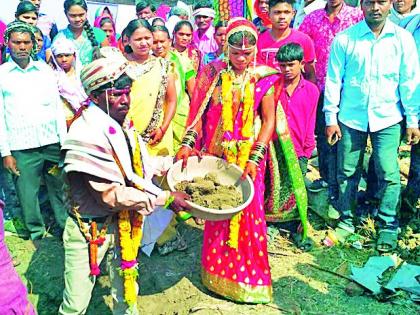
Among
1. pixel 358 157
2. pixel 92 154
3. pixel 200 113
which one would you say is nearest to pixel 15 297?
pixel 92 154

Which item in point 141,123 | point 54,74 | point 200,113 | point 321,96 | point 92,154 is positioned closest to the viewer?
point 92,154

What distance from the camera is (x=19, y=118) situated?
14.1ft

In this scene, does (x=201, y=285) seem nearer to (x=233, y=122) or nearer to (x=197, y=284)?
(x=197, y=284)

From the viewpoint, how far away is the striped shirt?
4.25 metres

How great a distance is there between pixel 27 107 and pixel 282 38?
2345mm

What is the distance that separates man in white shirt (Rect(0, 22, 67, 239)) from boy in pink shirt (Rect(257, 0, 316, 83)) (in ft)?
6.24

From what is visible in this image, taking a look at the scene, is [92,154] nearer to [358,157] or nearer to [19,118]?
[19,118]

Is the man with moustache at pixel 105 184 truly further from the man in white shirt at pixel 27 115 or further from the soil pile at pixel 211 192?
the man in white shirt at pixel 27 115

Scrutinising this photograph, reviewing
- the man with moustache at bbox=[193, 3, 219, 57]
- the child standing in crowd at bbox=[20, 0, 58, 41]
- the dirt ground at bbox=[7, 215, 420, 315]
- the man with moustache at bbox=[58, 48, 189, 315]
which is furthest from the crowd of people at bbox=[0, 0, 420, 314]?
the man with moustache at bbox=[193, 3, 219, 57]

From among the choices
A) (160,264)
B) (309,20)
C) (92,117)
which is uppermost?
(309,20)

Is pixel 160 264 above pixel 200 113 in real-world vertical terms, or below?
below

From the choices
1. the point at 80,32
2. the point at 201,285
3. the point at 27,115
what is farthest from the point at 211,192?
the point at 80,32

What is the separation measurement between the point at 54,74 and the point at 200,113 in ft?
5.19

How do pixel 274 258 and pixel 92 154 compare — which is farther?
pixel 274 258
